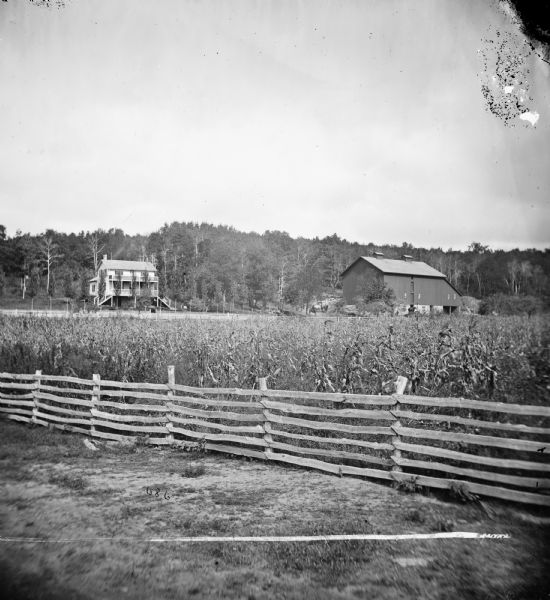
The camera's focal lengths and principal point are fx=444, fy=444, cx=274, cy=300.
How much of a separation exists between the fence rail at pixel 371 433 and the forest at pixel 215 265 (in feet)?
180

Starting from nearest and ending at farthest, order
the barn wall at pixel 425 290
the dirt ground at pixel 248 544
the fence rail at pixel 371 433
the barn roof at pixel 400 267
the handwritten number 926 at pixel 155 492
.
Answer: the dirt ground at pixel 248 544
the fence rail at pixel 371 433
the handwritten number 926 at pixel 155 492
the barn roof at pixel 400 267
the barn wall at pixel 425 290

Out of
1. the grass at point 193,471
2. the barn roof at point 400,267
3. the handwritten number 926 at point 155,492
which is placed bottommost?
the grass at point 193,471

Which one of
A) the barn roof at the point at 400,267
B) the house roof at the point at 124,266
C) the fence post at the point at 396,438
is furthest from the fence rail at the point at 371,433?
the house roof at the point at 124,266

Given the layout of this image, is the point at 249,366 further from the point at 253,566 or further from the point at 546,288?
the point at 546,288

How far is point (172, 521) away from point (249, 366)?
Result: 7180 mm

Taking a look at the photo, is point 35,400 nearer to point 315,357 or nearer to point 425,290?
point 315,357

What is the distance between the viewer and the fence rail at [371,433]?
20.1 ft

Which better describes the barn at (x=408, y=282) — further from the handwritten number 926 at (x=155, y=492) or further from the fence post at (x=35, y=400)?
the handwritten number 926 at (x=155, y=492)

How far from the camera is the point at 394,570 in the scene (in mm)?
4504

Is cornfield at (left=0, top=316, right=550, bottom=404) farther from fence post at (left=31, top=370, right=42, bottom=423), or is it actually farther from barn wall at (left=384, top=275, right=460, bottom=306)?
barn wall at (left=384, top=275, right=460, bottom=306)

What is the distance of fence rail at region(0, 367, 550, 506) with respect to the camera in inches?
241

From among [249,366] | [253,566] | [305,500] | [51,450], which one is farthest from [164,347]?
[253,566]

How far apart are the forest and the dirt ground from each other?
5834 cm

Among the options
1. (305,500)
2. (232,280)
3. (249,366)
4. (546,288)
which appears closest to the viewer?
Answer: (546,288)
